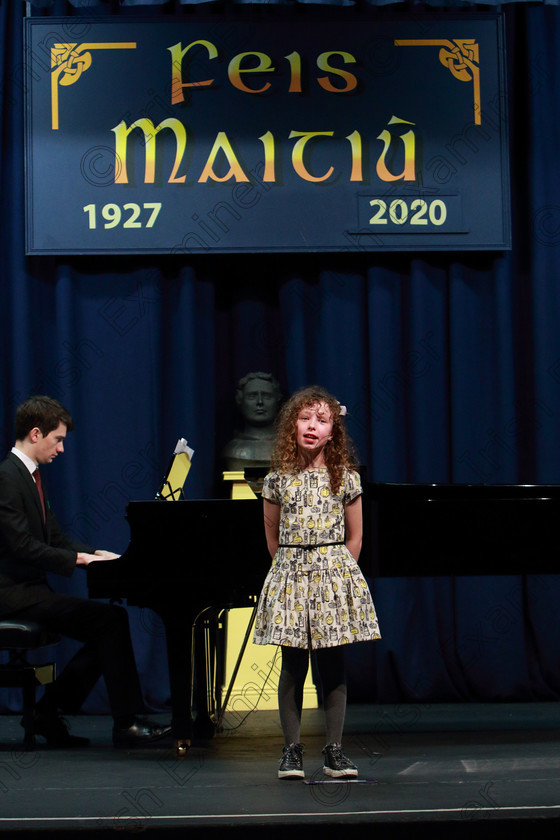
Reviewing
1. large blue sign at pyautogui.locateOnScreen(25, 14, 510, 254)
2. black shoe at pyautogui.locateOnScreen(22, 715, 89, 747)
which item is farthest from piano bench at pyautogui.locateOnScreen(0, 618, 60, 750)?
large blue sign at pyautogui.locateOnScreen(25, 14, 510, 254)

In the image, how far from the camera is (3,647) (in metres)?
3.88

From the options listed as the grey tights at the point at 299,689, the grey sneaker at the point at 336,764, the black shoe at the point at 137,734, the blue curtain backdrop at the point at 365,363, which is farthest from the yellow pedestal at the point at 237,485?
the grey sneaker at the point at 336,764

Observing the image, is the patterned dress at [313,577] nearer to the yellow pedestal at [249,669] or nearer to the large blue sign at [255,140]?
the yellow pedestal at [249,669]

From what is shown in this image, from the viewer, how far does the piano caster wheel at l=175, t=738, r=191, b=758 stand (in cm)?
362

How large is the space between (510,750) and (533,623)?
154 cm

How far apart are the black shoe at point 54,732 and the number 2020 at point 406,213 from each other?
9.01ft

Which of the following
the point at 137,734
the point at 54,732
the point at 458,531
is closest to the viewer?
the point at 458,531

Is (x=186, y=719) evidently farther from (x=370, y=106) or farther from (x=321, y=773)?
(x=370, y=106)

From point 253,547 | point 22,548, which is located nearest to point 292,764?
point 253,547

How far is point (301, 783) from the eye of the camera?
307 cm

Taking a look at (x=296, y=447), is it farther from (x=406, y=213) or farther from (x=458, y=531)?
(x=406, y=213)

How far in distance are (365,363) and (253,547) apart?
1.93 metres

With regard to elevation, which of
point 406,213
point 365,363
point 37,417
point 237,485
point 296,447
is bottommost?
point 237,485

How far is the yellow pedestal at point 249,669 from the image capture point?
4.84 meters
